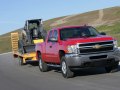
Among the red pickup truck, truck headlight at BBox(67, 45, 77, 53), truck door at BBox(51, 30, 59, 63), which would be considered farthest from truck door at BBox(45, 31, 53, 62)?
truck headlight at BBox(67, 45, 77, 53)

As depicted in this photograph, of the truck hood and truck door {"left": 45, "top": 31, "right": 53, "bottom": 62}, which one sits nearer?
the truck hood

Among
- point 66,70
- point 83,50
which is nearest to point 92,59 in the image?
point 83,50

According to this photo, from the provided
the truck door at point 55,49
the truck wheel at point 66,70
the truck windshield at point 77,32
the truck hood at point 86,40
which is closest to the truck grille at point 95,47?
the truck hood at point 86,40

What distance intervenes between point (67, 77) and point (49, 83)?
1.27 meters

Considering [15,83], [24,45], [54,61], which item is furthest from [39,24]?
[15,83]

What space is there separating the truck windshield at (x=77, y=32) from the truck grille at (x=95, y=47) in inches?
47.5

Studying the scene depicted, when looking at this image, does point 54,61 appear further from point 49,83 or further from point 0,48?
point 0,48

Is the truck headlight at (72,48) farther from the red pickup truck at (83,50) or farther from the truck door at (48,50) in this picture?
the truck door at (48,50)

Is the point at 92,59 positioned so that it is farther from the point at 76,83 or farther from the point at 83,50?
the point at 76,83

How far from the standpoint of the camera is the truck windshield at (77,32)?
17.4m

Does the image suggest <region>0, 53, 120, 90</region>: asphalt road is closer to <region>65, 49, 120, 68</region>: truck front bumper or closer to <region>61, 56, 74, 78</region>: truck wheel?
<region>61, 56, 74, 78</region>: truck wheel

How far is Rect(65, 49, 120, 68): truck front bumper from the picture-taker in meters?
15.8

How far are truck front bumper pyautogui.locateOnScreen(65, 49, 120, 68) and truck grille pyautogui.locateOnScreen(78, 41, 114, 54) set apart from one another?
0.19 m

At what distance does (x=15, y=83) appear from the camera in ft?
53.2
